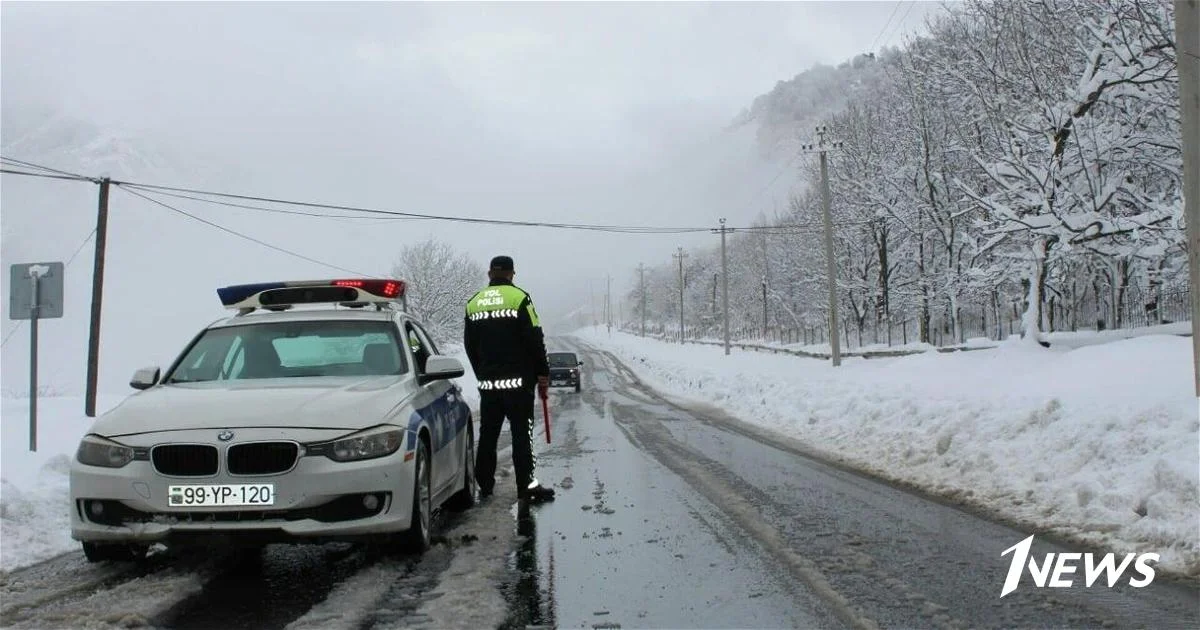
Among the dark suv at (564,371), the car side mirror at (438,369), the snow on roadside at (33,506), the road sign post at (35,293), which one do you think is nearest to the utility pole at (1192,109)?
the car side mirror at (438,369)

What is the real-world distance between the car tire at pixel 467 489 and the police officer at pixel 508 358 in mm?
248

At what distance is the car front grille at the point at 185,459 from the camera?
14.6ft

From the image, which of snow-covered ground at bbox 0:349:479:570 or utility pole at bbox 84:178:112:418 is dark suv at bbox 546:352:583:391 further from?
snow-covered ground at bbox 0:349:479:570

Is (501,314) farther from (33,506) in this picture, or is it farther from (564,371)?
(564,371)

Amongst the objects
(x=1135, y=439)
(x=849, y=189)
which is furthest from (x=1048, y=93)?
(x=849, y=189)

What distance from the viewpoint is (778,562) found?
488 centimetres

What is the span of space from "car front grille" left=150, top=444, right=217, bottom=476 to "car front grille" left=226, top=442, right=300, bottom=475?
0.10 meters

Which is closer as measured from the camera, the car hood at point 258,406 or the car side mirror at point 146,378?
the car hood at point 258,406

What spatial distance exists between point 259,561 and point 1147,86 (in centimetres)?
1736

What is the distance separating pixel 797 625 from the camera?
374 centimetres

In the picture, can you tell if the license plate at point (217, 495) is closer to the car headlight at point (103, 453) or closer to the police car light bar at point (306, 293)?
the car headlight at point (103, 453)

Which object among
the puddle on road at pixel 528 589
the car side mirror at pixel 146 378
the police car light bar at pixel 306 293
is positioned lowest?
the puddle on road at pixel 528 589

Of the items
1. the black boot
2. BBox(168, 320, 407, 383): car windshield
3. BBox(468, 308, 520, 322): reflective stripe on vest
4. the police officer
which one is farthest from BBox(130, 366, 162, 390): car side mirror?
the black boot

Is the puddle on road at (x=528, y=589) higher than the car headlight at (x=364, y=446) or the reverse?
the reverse
